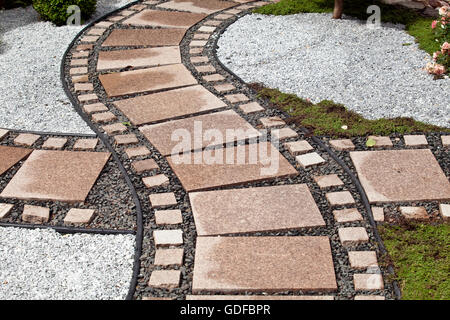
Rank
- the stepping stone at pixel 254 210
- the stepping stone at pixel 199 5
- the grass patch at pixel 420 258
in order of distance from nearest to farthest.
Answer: the grass patch at pixel 420 258, the stepping stone at pixel 254 210, the stepping stone at pixel 199 5

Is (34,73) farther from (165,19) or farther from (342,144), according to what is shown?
(342,144)

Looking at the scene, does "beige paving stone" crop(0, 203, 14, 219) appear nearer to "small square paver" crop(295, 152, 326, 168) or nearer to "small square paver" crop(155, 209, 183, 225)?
"small square paver" crop(155, 209, 183, 225)

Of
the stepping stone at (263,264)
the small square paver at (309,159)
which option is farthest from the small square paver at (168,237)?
the small square paver at (309,159)

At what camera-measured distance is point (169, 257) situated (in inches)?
120

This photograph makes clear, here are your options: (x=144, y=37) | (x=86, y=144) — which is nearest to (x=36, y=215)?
(x=86, y=144)

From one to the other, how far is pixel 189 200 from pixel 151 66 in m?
2.42

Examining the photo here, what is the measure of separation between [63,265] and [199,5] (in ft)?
17.0

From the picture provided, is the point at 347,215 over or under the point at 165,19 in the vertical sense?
under

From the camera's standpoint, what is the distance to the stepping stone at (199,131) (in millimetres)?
4109

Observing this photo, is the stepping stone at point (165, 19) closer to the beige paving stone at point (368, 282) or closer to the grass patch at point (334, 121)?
the grass patch at point (334, 121)

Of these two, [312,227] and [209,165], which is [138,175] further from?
[312,227]

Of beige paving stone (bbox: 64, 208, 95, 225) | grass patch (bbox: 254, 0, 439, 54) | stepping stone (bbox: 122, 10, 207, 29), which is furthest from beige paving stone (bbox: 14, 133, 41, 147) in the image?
grass patch (bbox: 254, 0, 439, 54)

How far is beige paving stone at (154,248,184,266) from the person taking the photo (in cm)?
301

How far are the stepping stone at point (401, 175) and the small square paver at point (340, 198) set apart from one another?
130mm
